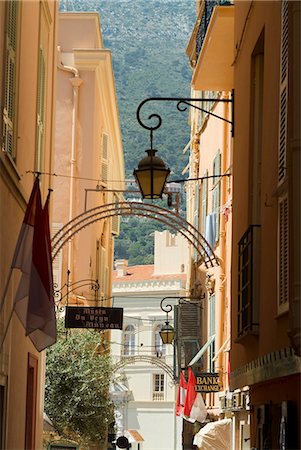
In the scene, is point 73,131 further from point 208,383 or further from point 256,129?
point 256,129

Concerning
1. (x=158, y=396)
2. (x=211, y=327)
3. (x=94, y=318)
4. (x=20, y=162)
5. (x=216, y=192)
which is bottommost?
(x=94, y=318)

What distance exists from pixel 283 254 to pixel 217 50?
8.56 meters

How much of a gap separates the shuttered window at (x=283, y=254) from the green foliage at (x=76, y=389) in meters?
21.5

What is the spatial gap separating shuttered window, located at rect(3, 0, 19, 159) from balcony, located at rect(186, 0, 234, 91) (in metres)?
4.46

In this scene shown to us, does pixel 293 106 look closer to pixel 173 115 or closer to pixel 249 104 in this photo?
pixel 249 104

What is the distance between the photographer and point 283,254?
837 centimetres

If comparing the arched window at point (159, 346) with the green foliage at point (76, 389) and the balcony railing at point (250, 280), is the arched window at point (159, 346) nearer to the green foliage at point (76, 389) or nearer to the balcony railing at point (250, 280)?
the green foliage at point (76, 389)

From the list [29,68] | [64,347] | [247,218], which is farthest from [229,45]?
[64,347]

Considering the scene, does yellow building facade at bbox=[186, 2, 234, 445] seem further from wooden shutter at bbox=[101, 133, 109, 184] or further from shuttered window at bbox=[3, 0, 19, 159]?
shuttered window at bbox=[3, 0, 19, 159]

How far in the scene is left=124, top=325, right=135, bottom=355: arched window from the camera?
62469 mm

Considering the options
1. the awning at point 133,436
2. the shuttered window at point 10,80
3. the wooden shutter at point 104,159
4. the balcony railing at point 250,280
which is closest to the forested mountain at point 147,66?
the awning at point 133,436

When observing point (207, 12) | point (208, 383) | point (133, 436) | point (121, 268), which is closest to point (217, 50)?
point (207, 12)

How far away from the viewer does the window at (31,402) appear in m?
14.1

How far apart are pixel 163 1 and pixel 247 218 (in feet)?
505
